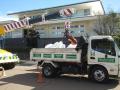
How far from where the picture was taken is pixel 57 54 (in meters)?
16.1

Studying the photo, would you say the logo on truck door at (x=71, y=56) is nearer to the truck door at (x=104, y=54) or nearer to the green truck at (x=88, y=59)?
the green truck at (x=88, y=59)

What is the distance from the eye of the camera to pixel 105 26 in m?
32.9

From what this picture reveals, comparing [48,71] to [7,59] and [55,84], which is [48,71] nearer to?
[55,84]

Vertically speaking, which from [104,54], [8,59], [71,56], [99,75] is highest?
[104,54]

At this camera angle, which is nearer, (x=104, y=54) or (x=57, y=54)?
(x=104, y=54)

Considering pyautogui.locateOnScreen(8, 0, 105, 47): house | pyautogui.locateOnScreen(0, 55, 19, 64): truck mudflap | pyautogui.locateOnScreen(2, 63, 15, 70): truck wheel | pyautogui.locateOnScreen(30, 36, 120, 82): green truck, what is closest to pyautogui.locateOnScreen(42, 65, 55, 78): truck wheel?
pyautogui.locateOnScreen(30, 36, 120, 82): green truck

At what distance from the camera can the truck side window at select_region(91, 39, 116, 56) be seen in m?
14.1

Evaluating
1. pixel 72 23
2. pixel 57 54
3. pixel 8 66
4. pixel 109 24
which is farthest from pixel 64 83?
pixel 72 23

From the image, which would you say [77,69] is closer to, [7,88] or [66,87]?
[66,87]

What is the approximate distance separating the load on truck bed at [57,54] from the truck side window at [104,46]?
932 mm

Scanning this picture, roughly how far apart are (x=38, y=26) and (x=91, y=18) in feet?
30.8

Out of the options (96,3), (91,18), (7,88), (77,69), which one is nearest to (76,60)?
(77,69)

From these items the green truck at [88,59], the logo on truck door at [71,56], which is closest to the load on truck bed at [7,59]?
the green truck at [88,59]

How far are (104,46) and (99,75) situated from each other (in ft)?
4.58
